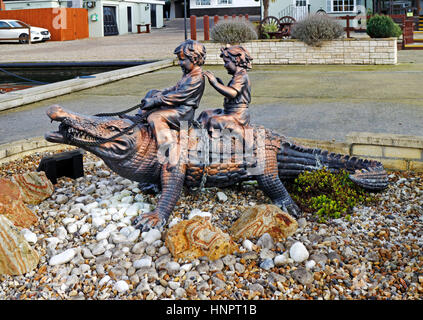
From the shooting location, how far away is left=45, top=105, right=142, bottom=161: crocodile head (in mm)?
3559

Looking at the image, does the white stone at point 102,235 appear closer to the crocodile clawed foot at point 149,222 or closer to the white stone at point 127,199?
the crocodile clawed foot at point 149,222

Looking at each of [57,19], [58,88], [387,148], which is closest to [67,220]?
[387,148]

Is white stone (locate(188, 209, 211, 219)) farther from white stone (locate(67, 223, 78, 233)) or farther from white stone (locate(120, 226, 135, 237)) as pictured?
white stone (locate(67, 223, 78, 233))

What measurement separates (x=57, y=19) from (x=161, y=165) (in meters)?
31.2

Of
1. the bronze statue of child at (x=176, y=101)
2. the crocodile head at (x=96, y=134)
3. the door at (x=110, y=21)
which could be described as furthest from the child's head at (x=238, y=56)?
the door at (x=110, y=21)

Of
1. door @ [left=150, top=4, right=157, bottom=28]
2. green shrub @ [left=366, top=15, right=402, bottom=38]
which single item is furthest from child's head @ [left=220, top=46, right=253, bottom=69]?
door @ [left=150, top=4, right=157, bottom=28]

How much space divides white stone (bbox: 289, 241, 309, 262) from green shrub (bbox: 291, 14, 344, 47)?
13210 millimetres

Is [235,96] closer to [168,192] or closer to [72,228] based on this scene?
[168,192]

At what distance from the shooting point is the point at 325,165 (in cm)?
446

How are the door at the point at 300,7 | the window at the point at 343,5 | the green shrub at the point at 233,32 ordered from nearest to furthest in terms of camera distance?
the green shrub at the point at 233,32 < the door at the point at 300,7 < the window at the point at 343,5

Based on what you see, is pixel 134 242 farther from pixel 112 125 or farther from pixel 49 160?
pixel 49 160

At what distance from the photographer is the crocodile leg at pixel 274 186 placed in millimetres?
4059

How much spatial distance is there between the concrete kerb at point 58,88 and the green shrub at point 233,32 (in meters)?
3.20
